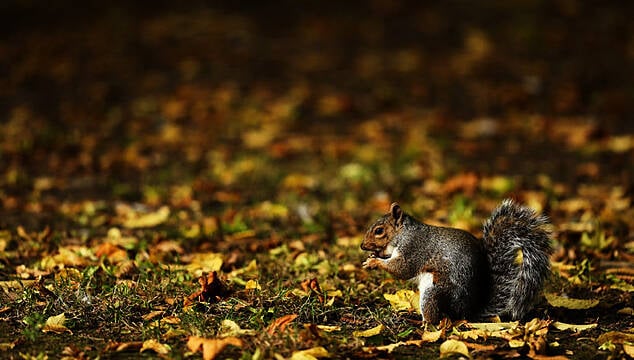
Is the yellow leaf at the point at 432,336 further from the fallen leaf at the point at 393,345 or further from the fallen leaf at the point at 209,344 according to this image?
the fallen leaf at the point at 209,344

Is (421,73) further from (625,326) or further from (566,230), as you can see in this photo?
(625,326)

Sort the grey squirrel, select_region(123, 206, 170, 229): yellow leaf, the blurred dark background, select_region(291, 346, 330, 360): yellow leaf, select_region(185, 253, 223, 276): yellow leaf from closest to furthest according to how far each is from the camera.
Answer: select_region(291, 346, 330, 360): yellow leaf, the grey squirrel, select_region(185, 253, 223, 276): yellow leaf, select_region(123, 206, 170, 229): yellow leaf, the blurred dark background

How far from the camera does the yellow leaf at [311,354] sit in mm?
3529

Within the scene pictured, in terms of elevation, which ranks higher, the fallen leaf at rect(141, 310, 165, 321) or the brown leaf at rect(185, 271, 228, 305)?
A: the brown leaf at rect(185, 271, 228, 305)

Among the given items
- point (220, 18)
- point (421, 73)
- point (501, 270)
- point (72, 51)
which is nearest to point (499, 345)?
point (501, 270)

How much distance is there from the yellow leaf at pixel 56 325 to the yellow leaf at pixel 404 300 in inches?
60.0

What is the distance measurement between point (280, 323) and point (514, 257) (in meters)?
1.14

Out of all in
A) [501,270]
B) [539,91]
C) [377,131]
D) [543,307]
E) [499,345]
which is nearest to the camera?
[499,345]

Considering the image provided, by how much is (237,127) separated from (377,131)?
1.51m

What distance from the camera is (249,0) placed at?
14438 millimetres

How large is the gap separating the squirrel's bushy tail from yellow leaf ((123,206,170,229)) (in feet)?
9.26

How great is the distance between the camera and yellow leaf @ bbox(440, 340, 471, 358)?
3.66 meters

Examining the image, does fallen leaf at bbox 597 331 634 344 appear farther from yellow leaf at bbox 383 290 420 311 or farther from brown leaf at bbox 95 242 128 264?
brown leaf at bbox 95 242 128 264

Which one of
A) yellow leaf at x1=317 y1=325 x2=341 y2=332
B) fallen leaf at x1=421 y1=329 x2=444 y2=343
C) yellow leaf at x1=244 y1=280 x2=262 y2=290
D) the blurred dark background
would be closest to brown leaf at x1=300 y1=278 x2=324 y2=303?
yellow leaf at x1=244 y1=280 x2=262 y2=290
